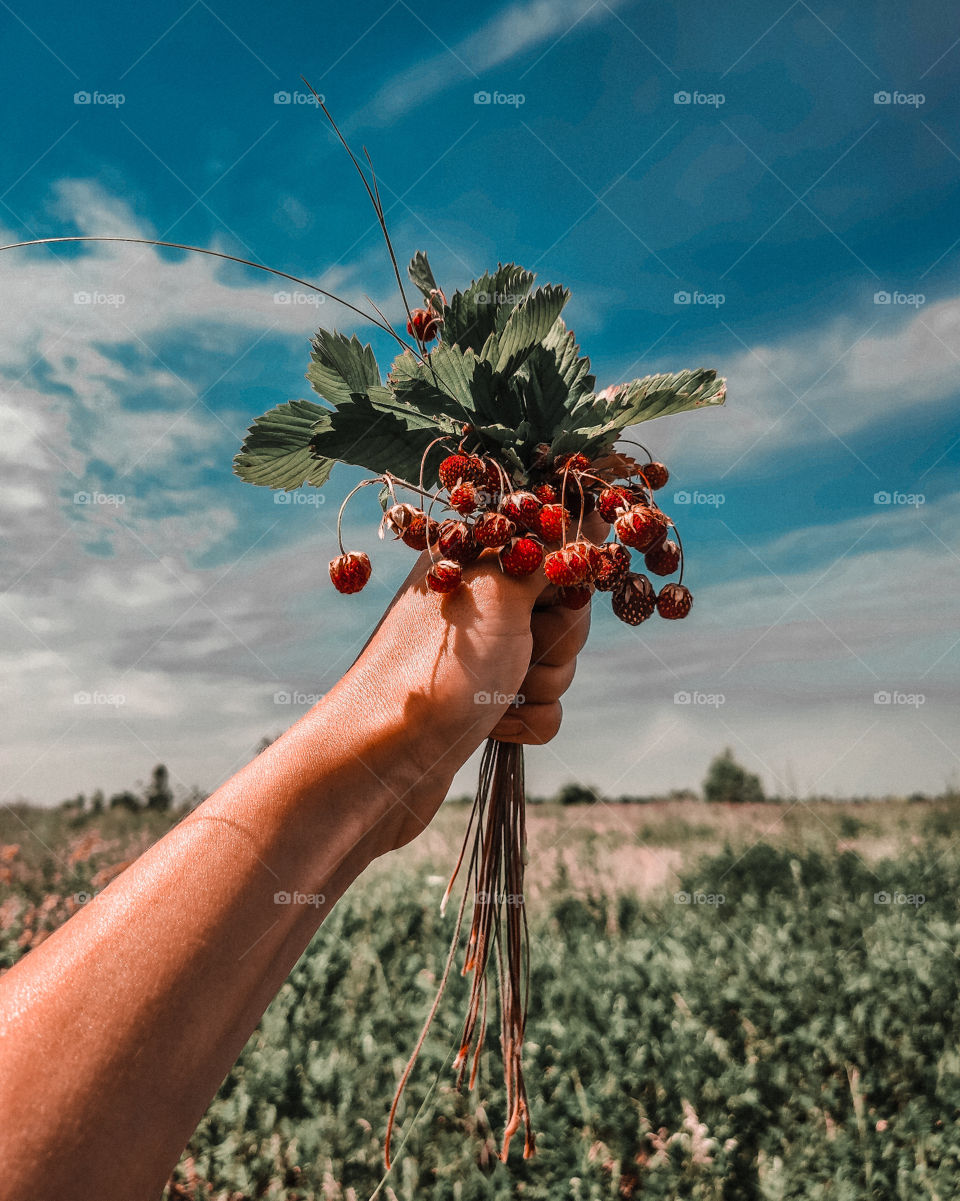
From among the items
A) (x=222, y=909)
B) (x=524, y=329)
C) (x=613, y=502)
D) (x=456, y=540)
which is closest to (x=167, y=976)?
(x=222, y=909)

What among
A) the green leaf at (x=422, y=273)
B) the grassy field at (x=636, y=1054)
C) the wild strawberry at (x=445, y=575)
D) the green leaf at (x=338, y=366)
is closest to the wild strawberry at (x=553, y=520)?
the wild strawberry at (x=445, y=575)

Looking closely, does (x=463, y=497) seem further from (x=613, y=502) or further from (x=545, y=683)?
(x=545, y=683)

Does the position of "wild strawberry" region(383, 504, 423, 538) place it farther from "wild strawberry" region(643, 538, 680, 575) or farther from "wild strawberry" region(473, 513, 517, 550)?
"wild strawberry" region(643, 538, 680, 575)

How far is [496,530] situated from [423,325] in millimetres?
493

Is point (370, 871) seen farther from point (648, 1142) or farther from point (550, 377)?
point (550, 377)

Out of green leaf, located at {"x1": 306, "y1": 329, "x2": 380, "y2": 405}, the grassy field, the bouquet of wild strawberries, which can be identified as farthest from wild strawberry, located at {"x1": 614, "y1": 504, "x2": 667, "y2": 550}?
the grassy field

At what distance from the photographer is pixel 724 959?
10.4 ft

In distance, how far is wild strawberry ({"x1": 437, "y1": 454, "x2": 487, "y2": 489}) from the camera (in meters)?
1.30

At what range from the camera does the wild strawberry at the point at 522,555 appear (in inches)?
51.0

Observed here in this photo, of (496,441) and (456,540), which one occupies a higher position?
(496,441)

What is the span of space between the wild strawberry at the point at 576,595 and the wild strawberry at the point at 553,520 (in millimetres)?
92

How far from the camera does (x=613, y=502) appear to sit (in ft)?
4.43

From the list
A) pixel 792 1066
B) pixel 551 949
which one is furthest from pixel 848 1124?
pixel 551 949

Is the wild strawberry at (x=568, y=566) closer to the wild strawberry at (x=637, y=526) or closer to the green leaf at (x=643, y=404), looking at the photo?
the wild strawberry at (x=637, y=526)
